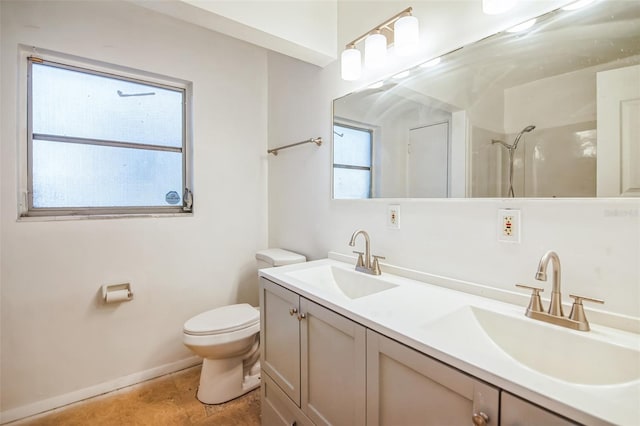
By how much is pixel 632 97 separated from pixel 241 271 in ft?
7.69

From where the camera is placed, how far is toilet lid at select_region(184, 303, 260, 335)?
65.0 inches

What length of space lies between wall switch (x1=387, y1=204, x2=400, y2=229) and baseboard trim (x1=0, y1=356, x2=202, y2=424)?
180 centimetres

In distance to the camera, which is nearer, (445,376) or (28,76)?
(445,376)

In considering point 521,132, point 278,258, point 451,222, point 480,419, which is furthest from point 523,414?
point 278,258

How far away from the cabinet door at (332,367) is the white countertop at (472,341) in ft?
0.19

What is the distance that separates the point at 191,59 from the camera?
6.89ft

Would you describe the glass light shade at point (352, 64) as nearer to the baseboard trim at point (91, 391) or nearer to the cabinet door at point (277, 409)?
the cabinet door at point (277, 409)

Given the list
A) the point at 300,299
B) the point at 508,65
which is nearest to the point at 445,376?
the point at 300,299

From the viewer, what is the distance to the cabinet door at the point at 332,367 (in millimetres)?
Answer: 922

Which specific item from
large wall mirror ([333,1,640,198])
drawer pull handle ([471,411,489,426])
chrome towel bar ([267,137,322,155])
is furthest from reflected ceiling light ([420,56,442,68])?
drawer pull handle ([471,411,489,426])

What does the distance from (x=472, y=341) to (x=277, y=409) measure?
1.00 meters

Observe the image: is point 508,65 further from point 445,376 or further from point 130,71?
point 130,71

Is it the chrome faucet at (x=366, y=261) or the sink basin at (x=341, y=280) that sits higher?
the chrome faucet at (x=366, y=261)

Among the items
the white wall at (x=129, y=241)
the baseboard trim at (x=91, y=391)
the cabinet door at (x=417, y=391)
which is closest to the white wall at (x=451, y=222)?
the white wall at (x=129, y=241)
